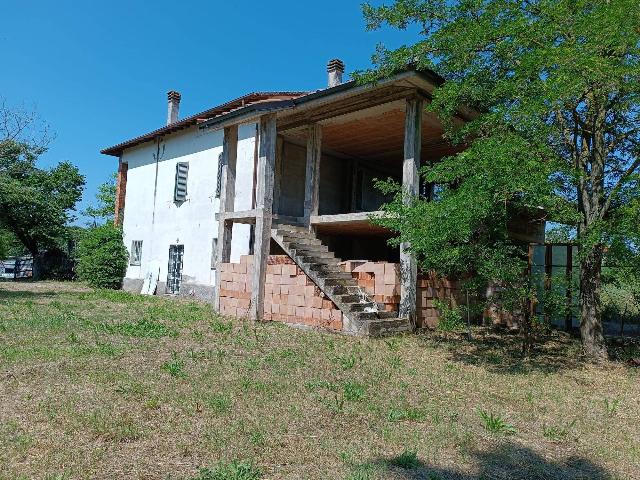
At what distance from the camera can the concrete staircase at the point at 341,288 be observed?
9484 mm

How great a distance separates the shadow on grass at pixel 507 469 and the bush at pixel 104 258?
64.7ft

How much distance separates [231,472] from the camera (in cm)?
331

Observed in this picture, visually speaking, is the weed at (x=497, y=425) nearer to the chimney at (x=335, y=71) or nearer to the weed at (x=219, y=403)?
the weed at (x=219, y=403)

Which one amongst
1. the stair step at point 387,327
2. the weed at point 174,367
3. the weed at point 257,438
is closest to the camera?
the weed at point 257,438

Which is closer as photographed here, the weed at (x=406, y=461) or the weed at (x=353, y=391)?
the weed at (x=406, y=461)

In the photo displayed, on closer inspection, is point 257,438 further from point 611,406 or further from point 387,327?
point 387,327

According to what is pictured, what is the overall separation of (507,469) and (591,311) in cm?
516

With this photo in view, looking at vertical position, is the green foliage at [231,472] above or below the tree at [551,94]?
below

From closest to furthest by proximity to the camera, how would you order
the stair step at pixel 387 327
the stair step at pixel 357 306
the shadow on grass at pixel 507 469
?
the shadow on grass at pixel 507 469, the stair step at pixel 387 327, the stair step at pixel 357 306

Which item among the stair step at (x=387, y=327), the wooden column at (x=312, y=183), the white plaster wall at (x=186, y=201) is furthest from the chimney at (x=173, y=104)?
the stair step at (x=387, y=327)

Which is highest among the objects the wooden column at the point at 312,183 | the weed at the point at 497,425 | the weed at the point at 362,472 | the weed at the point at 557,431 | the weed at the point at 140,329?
the wooden column at the point at 312,183

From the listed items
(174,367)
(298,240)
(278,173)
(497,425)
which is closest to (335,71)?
(278,173)

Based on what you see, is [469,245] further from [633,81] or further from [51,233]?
[51,233]

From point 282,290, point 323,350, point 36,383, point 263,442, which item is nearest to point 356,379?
point 323,350
